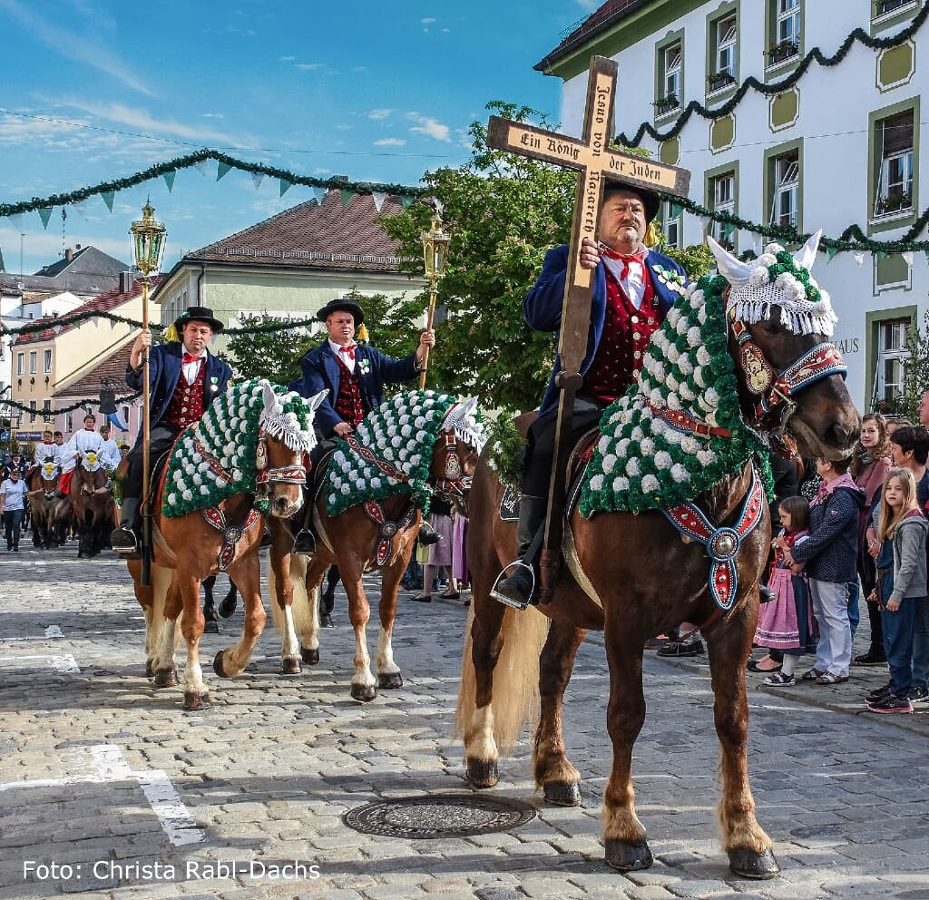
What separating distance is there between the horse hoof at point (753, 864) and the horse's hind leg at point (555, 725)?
1.16 meters

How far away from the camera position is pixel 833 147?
23422 millimetres

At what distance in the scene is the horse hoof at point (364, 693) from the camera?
8.44 m

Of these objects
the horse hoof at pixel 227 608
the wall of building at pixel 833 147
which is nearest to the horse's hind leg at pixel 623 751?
the horse hoof at pixel 227 608

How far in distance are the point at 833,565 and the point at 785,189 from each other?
17.3m

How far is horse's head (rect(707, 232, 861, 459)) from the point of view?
167 inches

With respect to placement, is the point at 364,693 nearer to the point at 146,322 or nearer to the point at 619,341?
the point at 146,322

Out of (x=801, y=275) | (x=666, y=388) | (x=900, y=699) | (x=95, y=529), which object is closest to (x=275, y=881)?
(x=666, y=388)

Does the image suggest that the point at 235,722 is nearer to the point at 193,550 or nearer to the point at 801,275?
the point at 193,550

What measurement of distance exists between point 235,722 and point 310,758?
3.94 ft

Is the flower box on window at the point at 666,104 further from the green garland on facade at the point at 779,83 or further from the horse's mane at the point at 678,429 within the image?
the horse's mane at the point at 678,429

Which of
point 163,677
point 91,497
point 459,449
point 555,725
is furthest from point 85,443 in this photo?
point 555,725

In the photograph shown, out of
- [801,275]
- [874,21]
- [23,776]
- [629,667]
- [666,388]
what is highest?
[874,21]

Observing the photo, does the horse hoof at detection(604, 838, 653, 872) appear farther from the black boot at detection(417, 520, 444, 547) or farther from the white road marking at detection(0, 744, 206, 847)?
the black boot at detection(417, 520, 444, 547)

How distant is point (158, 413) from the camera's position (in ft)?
32.1
